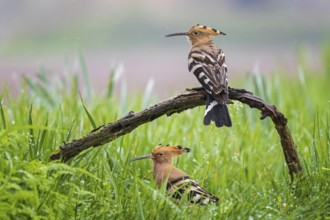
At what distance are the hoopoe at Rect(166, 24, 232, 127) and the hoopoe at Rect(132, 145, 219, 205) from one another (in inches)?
11.4

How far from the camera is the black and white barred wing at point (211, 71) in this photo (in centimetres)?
441

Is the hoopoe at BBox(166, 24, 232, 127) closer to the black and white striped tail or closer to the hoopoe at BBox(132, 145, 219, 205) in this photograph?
the black and white striped tail

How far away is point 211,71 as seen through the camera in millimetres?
4715

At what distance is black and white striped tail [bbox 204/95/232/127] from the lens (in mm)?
4363

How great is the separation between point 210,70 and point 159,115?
2.30 ft

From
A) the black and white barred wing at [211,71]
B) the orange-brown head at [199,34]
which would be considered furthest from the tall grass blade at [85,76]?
the black and white barred wing at [211,71]

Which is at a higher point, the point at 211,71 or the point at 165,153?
the point at 211,71

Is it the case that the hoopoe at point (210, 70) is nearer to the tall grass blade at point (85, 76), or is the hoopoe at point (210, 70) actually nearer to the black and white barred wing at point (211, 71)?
the black and white barred wing at point (211, 71)

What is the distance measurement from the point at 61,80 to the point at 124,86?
636 mm

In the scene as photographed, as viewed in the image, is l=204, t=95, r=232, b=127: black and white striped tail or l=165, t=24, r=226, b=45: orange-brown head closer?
l=204, t=95, r=232, b=127: black and white striped tail

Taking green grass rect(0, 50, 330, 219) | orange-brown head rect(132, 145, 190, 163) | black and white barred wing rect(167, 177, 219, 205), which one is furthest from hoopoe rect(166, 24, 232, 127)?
black and white barred wing rect(167, 177, 219, 205)

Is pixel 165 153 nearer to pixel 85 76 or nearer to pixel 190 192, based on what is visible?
pixel 190 192

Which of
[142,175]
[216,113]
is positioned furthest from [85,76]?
[216,113]

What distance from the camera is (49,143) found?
4.25 m
